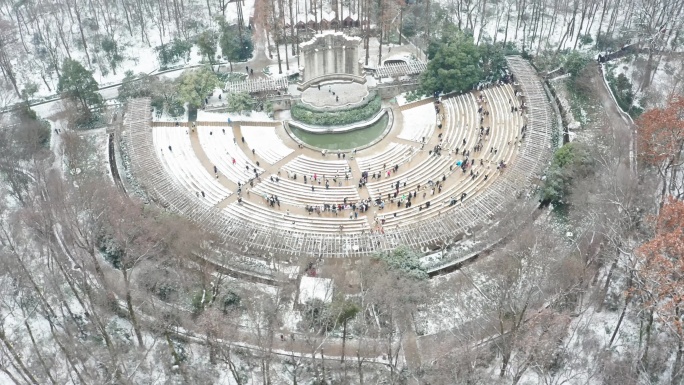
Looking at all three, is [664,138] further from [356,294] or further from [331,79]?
[331,79]

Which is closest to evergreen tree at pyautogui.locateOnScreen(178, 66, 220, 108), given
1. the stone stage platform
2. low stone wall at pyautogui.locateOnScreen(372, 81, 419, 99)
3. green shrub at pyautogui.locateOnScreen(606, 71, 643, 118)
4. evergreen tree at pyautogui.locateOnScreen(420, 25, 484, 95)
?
the stone stage platform

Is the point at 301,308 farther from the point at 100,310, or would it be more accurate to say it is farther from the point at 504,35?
the point at 504,35

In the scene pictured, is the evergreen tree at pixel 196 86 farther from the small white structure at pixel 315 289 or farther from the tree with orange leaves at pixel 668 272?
the tree with orange leaves at pixel 668 272

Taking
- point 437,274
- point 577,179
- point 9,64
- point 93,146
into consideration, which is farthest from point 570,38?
point 9,64

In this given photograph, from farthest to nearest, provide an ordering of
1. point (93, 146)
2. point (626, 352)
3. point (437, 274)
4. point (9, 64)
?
point (9, 64)
point (93, 146)
point (437, 274)
point (626, 352)

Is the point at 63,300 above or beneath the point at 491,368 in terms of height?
above

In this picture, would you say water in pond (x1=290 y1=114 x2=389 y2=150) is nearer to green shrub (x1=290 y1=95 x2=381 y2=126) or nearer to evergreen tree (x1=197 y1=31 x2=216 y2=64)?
green shrub (x1=290 y1=95 x2=381 y2=126)
